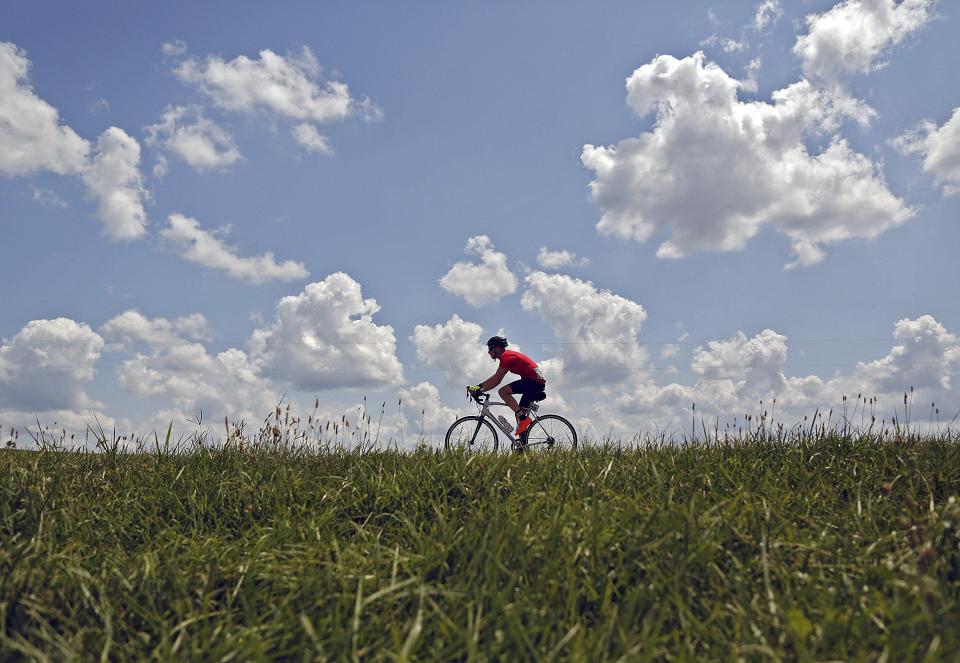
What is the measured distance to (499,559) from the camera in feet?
17.5

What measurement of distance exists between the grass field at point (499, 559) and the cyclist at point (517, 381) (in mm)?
5102

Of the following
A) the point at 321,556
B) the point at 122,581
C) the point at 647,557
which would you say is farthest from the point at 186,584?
the point at 647,557

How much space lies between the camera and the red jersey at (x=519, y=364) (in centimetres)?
1316

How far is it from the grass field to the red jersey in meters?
5.12

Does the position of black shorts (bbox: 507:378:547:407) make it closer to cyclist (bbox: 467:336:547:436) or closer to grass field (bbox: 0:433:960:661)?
cyclist (bbox: 467:336:547:436)

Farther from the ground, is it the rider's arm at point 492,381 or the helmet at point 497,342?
the helmet at point 497,342

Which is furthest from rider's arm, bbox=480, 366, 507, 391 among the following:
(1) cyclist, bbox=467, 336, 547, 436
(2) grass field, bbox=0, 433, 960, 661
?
(2) grass field, bbox=0, 433, 960, 661

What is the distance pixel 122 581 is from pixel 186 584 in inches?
18.4

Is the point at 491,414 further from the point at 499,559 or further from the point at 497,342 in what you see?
the point at 499,559

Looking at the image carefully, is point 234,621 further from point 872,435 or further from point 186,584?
point 872,435

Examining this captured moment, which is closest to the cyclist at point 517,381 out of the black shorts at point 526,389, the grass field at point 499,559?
the black shorts at point 526,389

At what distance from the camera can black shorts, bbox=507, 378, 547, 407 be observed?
43.7 feet

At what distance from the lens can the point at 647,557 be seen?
535cm

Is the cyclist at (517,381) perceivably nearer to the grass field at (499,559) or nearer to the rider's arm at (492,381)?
the rider's arm at (492,381)
